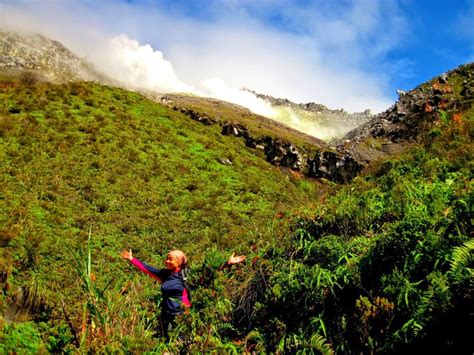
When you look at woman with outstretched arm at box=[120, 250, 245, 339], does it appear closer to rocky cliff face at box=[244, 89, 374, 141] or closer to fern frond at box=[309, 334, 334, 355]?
fern frond at box=[309, 334, 334, 355]

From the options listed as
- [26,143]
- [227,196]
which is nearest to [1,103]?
[26,143]

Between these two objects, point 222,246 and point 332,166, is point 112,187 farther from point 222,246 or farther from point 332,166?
point 332,166

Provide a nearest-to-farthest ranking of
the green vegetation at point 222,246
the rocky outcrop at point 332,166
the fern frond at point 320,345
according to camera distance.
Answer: the fern frond at point 320,345 < the green vegetation at point 222,246 < the rocky outcrop at point 332,166

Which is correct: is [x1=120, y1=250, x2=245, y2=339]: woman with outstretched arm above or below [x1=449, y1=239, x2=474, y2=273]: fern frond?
below

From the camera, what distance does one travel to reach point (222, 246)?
50.2ft

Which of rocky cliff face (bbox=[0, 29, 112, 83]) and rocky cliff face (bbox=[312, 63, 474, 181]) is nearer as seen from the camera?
rocky cliff face (bbox=[312, 63, 474, 181])

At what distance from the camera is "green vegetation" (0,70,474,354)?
4.88m

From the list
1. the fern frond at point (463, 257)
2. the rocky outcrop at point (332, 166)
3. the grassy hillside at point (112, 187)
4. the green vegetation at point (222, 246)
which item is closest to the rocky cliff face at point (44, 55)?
the grassy hillside at point (112, 187)

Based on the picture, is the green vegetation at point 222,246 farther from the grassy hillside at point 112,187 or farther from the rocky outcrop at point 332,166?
the rocky outcrop at point 332,166

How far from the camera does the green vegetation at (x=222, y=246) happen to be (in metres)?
4.88

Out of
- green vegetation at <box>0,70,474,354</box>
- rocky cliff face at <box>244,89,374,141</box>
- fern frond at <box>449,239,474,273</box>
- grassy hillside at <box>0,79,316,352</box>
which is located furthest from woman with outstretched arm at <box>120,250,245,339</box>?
rocky cliff face at <box>244,89,374,141</box>

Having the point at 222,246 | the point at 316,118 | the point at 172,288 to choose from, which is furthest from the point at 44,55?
the point at 172,288

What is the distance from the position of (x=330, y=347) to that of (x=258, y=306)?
1301 mm

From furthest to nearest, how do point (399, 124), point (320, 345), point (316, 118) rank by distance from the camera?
point (316, 118), point (399, 124), point (320, 345)
